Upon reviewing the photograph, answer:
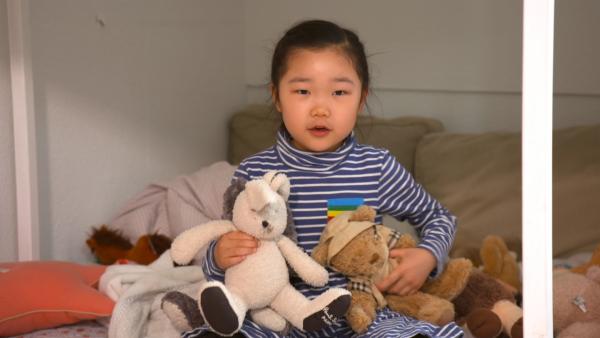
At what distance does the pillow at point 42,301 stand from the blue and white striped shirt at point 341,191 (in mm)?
316

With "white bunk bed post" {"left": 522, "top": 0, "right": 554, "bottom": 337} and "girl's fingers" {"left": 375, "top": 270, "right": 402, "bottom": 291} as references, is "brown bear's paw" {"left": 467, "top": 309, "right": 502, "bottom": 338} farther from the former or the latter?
"white bunk bed post" {"left": 522, "top": 0, "right": 554, "bottom": 337}

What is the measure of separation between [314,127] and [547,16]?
0.41m

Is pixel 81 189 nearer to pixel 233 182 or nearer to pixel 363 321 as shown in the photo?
pixel 233 182

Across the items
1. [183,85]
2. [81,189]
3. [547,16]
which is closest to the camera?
[547,16]

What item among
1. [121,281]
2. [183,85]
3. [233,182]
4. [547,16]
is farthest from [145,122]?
[547,16]

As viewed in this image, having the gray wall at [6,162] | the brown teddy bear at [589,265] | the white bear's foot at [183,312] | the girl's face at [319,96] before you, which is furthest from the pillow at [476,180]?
the gray wall at [6,162]

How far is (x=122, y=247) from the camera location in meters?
2.04

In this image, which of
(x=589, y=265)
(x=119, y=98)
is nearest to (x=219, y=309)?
(x=589, y=265)

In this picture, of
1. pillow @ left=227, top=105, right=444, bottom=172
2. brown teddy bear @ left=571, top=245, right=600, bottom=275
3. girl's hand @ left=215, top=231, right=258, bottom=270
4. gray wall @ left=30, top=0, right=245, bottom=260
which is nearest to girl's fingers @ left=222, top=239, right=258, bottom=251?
girl's hand @ left=215, top=231, right=258, bottom=270

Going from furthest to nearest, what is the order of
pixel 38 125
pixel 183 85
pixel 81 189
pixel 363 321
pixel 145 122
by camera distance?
pixel 183 85 < pixel 145 122 < pixel 81 189 < pixel 38 125 < pixel 363 321

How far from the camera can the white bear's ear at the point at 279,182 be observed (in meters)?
1.31

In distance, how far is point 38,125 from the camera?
6.25 feet

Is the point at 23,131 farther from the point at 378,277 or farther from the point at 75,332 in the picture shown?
the point at 378,277

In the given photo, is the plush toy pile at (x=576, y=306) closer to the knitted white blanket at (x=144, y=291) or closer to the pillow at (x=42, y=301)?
the knitted white blanket at (x=144, y=291)
